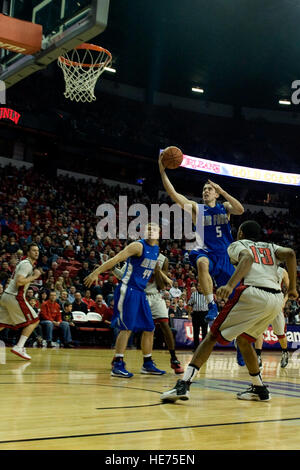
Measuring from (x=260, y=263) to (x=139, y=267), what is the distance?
7.24ft

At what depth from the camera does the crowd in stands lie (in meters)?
12.3

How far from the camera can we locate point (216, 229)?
21.6 feet

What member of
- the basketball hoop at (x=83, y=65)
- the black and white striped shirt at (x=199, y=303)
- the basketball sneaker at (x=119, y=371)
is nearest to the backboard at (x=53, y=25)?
the basketball sneaker at (x=119, y=371)

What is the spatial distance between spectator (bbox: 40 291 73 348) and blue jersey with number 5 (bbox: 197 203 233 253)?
19.1ft

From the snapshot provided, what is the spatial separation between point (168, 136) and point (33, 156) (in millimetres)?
6866

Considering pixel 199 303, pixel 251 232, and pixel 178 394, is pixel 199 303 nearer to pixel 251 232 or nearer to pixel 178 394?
pixel 251 232

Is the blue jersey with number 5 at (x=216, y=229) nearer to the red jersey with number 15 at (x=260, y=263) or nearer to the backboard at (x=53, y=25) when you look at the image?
the red jersey with number 15 at (x=260, y=263)

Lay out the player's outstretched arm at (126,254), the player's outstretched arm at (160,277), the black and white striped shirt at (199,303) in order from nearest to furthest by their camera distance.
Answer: the player's outstretched arm at (126,254)
the player's outstretched arm at (160,277)
the black and white striped shirt at (199,303)

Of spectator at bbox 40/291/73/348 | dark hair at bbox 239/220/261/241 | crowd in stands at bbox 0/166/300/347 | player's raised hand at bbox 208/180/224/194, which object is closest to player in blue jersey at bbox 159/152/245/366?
player's raised hand at bbox 208/180/224/194

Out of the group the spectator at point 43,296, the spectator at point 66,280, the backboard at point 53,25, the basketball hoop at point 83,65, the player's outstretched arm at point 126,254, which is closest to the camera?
the player's outstretched arm at point 126,254

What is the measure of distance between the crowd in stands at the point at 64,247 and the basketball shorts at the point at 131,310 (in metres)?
3.88

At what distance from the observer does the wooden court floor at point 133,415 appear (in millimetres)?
2787

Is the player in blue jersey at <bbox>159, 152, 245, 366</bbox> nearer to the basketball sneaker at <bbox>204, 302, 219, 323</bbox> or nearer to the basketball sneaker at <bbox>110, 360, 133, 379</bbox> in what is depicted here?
the basketball sneaker at <bbox>204, 302, 219, 323</bbox>

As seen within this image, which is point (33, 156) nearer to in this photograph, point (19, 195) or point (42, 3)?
point (19, 195)
